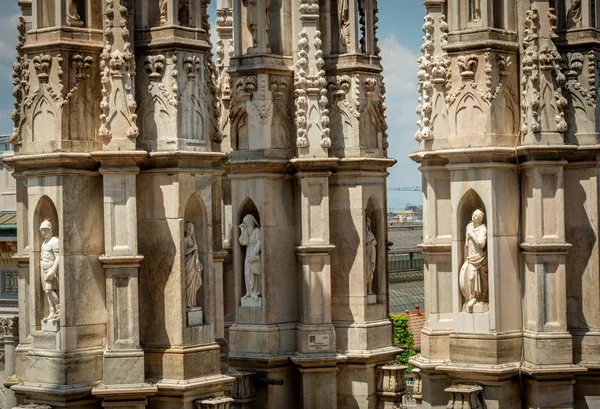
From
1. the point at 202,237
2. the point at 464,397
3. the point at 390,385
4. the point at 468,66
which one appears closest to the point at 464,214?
the point at 468,66

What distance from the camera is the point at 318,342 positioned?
27953 mm

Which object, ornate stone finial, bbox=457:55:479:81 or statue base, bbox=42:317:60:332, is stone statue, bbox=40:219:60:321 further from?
ornate stone finial, bbox=457:55:479:81

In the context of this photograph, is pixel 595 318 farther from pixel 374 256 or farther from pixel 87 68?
pixel 87 68

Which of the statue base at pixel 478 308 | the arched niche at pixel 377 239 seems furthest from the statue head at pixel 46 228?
the arched niche at pixel 377 239

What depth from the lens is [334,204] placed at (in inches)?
1139

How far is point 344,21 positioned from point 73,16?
7.88 m

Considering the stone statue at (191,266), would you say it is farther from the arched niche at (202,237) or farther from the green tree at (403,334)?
the green tree at (403,334)

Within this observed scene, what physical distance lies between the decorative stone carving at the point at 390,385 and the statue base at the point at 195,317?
6499 millimetres

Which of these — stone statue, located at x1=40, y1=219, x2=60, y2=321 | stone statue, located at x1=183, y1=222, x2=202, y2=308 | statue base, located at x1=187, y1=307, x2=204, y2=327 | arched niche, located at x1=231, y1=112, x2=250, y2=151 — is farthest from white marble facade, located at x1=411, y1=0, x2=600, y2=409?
stone statue, located at x1=40, y1=219, x2=60, y2=321

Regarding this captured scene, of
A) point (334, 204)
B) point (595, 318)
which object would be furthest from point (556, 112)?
point (334, 204)

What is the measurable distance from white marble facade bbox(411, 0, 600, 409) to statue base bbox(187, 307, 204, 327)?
466 centimetres

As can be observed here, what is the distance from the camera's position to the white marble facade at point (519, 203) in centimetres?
2505

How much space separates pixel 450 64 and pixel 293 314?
20.0 ft

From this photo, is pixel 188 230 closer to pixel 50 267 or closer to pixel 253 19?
pixel 50 267
